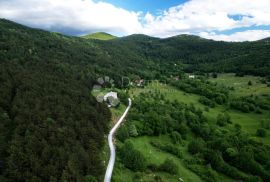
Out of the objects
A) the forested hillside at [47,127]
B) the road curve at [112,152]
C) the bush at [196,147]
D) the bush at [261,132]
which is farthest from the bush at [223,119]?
the forested hillside at [47,127]

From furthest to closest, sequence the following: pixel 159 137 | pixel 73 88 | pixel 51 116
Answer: pixel 73 88 → pixel 159 137 → pixel 51 116

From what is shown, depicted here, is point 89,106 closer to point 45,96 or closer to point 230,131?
point 45,96

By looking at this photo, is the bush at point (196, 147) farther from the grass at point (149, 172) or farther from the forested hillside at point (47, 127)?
the forested hillside at point (47, 127)

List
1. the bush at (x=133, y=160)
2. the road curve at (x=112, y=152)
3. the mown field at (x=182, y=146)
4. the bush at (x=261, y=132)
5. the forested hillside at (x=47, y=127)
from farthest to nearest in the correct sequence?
the bush at (x=261, y=132)
the bush at (x=133, y=160)
the mown field at (x=182, y=146)
the road curve at (x=112, y=152)
the forested hillside at (x=47, y=127)

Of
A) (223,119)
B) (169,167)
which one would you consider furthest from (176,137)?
(223,119)

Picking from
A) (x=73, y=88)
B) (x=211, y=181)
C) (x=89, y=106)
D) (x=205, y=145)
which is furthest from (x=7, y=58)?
(x=211, y=181)

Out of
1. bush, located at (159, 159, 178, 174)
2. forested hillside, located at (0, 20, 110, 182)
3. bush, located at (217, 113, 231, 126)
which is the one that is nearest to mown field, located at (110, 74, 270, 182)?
bush, located at (159, 159, 178, 174)

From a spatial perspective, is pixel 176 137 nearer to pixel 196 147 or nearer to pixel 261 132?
pixel 196 147

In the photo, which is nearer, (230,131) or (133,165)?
(133,165)

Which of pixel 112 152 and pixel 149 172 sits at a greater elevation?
pixel 112 152

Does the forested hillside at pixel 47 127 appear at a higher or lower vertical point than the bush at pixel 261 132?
higher

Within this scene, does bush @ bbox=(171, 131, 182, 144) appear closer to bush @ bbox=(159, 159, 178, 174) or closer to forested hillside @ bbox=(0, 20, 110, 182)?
forested hillside @ bbox=(0, 20, 110, 182)
